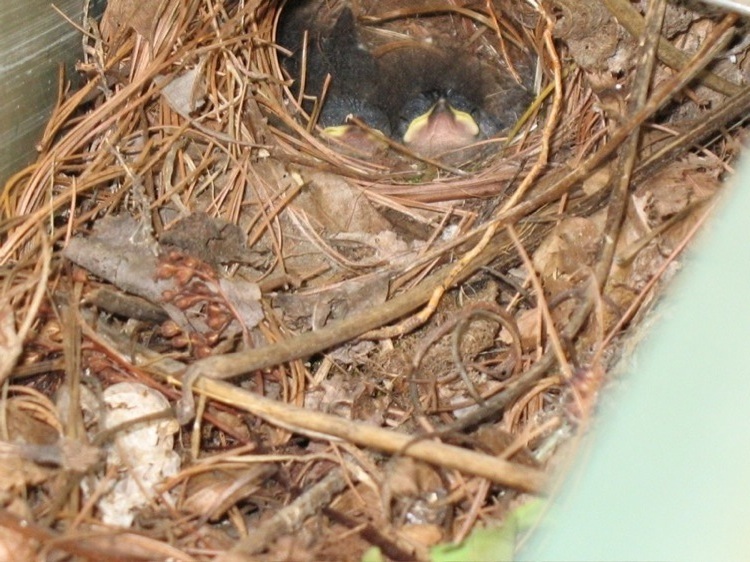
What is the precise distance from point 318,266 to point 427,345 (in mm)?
341

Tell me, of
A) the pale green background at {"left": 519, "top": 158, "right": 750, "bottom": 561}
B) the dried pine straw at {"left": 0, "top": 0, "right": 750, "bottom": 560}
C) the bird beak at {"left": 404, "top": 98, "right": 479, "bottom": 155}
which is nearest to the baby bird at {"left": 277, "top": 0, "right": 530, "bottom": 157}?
the bird beak at {"left": 404, "top": 98, "right": 479, "bottom": 155}

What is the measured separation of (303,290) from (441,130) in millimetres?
756

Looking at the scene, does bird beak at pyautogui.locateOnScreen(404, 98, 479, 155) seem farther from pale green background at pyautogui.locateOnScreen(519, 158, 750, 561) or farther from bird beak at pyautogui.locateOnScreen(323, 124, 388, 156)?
pale green background at pyautogui.locateOnScreen(519, 158, 750, 561)

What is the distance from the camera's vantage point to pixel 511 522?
1039 millimetres

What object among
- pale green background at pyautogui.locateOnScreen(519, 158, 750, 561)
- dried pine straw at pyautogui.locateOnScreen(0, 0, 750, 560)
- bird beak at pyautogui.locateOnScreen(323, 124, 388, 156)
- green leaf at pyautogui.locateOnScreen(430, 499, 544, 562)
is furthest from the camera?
bird beak at pyautogui.locateOnScreen(323, 124, 388, 156)

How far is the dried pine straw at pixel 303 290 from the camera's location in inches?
Answer: 44.8

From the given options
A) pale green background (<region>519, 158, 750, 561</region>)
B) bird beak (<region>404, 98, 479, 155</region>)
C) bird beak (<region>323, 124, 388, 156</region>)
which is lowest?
bird beak (<region>323, 124, 388, 156</region>)

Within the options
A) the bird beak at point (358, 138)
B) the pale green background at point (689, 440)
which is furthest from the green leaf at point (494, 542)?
the bird beak at point (358, 138)

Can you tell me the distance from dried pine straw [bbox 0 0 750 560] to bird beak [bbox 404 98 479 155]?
0.67 feet

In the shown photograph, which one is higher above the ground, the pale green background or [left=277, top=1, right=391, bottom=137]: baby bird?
the pale green background

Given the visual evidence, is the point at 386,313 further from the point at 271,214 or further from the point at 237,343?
the point at 271,214

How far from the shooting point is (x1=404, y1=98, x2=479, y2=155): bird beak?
2080 mm

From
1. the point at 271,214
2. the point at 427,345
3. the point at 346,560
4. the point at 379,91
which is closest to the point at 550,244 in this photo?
the point at 427,345

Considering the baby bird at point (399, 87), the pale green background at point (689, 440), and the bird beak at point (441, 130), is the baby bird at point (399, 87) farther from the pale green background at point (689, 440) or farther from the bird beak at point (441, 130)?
the pale green background at point (689, 440)
